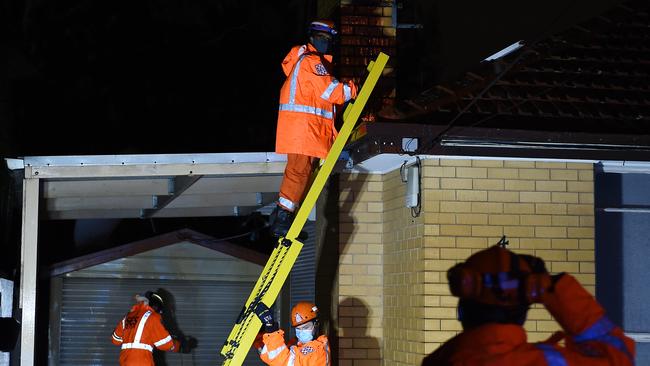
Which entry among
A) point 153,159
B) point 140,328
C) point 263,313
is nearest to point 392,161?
point 263,313

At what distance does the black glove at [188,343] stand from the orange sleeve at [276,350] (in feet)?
17.4

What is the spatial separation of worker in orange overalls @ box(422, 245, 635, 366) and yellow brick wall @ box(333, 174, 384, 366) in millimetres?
5362

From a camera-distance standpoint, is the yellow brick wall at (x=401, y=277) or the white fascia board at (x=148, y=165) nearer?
the yellow brick wall at (x=401, y=277)

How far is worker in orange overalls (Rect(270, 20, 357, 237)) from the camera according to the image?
7801 mm

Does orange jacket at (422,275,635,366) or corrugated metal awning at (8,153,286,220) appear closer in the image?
orange jacket at (422,275,635,366)

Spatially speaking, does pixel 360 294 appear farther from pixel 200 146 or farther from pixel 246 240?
pixel 200 146

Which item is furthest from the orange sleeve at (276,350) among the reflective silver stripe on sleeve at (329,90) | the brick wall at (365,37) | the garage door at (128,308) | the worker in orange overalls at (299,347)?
the garage door at (128,308)

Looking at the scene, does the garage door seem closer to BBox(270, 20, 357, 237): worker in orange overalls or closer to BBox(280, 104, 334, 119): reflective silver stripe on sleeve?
BBox(270, 20, 357, 237): worker in orange overalls

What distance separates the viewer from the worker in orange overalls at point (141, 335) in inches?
501

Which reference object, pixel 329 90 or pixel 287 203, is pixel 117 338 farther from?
pixel 329 90

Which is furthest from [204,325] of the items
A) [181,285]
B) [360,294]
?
[360,294]

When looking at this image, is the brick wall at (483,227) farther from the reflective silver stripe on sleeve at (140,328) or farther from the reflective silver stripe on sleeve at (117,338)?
the reflective silver stripe on sleeve at (117,338)

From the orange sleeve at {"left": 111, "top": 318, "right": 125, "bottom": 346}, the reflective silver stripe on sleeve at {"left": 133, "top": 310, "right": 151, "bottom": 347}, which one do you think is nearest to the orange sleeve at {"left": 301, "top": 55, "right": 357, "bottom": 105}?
the reflective silver stripe on sleeve at {"left": 133, "top": 310, "right": 151, "bottom": 347}

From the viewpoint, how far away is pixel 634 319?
334 inches
